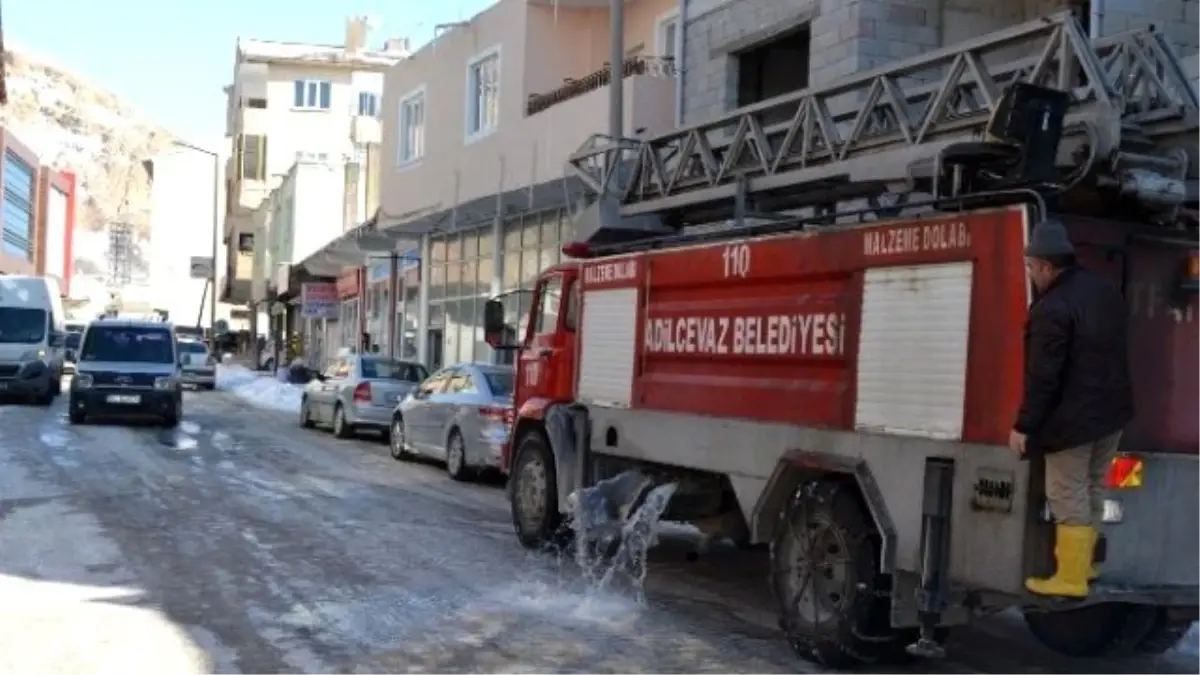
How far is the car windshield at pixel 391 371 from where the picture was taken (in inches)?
891

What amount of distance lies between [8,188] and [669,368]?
53.5m

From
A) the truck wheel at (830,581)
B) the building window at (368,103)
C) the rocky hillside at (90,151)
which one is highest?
the rocky hillside at (90,151)

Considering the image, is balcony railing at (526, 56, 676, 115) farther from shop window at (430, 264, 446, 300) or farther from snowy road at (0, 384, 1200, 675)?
shop window at (430, 264, 446, 300)

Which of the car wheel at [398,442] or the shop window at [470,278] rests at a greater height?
the shop window at [470,278]

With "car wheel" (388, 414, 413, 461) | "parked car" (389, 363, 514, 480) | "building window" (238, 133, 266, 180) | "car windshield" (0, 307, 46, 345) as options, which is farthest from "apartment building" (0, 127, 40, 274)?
"parked car" (389, 363, 514, 480)

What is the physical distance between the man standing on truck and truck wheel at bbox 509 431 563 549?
4920 millimetres

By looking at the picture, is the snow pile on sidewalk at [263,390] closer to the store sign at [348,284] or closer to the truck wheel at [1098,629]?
the store sign at [348,284]

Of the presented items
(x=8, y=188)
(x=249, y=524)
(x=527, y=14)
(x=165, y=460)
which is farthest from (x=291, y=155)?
(x=249, y=524)

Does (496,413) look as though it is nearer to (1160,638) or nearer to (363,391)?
(363,391)

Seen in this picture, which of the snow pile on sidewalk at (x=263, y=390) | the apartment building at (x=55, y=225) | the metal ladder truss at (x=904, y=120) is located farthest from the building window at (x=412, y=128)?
the apartment building at (x=55, y=225)

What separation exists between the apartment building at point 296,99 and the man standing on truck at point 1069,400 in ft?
195

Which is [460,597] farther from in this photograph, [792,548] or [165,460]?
[165,460]

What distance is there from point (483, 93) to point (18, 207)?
40151 millimetres

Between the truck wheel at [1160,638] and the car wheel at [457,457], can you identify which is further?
the car wheel at [457,457]
